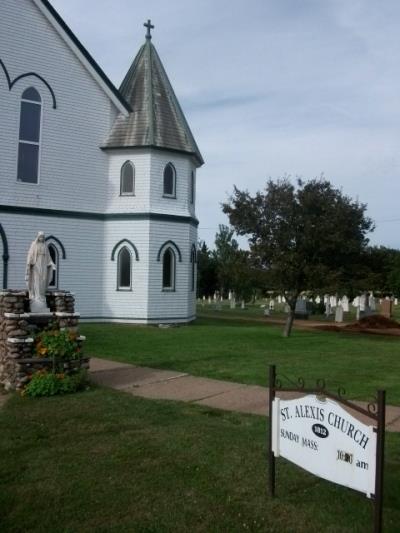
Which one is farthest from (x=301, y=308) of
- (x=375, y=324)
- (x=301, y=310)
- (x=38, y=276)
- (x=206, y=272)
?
(x=38, y=276)

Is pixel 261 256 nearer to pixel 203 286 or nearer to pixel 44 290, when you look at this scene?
pixel 44 290

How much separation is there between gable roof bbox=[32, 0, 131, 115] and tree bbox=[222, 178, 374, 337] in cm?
843

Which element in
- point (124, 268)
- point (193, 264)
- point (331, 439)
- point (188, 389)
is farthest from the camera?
point (193, 264)

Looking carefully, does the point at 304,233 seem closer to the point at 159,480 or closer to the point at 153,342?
the point at 153,342

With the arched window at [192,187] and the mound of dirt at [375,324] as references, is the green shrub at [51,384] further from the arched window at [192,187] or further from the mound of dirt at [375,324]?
the mound of dirt at [375,324]

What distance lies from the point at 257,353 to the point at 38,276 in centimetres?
610

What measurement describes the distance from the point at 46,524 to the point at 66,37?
22.0 meters

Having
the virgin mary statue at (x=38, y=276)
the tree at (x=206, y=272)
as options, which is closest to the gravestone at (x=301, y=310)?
the tree at (x=206, y=272)

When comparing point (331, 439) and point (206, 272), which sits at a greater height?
point (206, 272)

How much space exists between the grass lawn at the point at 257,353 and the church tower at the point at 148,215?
80.4 inches

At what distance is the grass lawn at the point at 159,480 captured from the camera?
495cm

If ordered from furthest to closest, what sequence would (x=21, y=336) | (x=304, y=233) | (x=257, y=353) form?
(x=304, y=233) < (x=257, y=353) < (x=21, y=336)

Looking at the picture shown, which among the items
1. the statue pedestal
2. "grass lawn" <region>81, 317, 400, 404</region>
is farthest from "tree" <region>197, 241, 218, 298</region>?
the statue pedestal

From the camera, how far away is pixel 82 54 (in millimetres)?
23875
